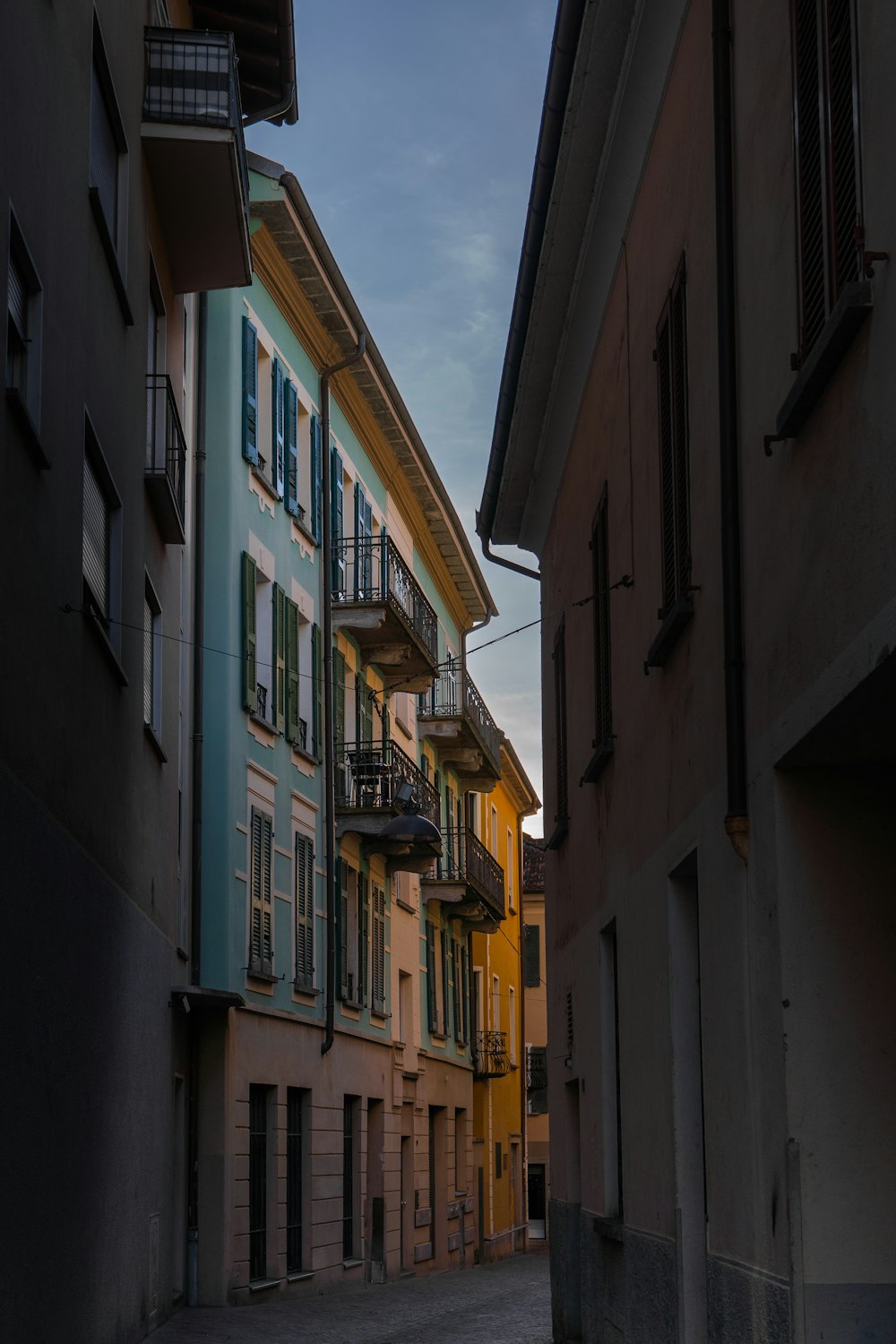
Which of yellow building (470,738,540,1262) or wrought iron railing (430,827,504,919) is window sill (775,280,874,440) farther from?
yellow building (470,738,540,1262)

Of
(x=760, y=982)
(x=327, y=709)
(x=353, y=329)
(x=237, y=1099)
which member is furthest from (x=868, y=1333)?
(x=353, y=329)

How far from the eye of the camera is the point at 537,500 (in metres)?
17.0

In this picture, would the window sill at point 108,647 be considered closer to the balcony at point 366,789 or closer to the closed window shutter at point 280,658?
the closed window shutter at point 280,658

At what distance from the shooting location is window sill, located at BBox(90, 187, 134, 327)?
12352 millimetres

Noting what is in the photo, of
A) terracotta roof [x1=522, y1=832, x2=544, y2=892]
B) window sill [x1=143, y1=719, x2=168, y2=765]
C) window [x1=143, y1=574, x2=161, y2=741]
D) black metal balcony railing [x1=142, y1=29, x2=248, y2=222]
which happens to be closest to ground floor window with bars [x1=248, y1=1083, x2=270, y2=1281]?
window sill [x1=143, y1=719, x2=168, y2=765]

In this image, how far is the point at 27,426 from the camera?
952cm

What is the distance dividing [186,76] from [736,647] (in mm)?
10481

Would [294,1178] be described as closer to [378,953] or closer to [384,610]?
[378,953]

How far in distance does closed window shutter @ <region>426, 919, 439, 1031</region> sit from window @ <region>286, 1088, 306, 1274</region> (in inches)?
458

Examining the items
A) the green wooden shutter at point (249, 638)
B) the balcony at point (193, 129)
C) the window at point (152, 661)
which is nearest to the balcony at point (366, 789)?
the green wooden shutter at point (249, 638)

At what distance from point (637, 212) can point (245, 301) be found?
13.5m

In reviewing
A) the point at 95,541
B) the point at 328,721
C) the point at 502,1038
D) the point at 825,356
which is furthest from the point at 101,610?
the point at 502,1038

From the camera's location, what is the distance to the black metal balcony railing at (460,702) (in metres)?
38.9

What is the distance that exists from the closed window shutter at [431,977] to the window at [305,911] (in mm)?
10930
